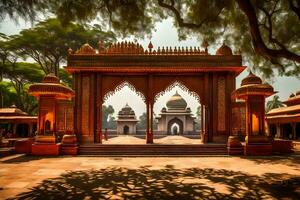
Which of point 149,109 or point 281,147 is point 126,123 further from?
point 281,147

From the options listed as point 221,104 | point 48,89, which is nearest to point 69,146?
point 48,89

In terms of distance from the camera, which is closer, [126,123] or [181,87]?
[181,87]

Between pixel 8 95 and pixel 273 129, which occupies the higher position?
pixel 8 95

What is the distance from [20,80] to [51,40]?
765 centimetres

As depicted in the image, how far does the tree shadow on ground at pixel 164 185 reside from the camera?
6117 mm

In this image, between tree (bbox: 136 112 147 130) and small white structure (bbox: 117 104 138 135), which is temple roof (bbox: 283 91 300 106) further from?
tree (bbox: 136 112 147 130)

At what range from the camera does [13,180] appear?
7.65m

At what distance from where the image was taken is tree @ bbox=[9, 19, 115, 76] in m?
27.6

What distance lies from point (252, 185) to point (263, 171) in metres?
2.40

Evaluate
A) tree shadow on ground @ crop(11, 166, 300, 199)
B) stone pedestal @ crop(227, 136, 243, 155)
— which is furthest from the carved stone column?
tree shadow on ground @ crop(11, 166, 300, 199)

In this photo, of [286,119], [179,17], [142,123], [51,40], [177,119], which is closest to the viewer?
[179,17]

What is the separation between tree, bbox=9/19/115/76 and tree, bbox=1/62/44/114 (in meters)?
1.42

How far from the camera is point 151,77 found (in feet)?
56.2

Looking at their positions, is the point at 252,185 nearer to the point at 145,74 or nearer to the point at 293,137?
the point at 145,74
